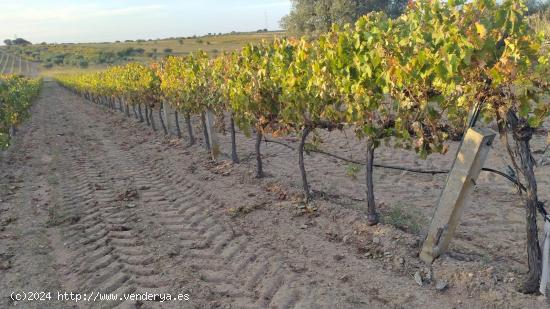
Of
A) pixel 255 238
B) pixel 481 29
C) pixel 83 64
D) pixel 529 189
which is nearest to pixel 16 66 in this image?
pixel 83 64

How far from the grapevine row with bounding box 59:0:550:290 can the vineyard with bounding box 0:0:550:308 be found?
19mm

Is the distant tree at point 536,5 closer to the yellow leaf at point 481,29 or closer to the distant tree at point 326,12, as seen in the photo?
the distant tree at point 326,12

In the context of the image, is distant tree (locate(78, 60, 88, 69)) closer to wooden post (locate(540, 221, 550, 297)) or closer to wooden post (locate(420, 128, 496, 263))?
wooden post (locate(420, 128, 496, 263))

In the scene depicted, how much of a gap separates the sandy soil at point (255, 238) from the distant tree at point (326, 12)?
20253 millimetres

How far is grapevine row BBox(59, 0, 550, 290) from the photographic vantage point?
12.2ft

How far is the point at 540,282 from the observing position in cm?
387

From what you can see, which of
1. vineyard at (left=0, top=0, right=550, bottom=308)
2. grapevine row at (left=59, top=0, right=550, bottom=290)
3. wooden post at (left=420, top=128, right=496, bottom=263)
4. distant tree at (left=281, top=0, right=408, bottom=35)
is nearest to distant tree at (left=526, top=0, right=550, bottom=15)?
distant tree at (left=281, top=0, right=408, bottom=35)

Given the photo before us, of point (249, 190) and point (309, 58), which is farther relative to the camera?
point (249, 190)

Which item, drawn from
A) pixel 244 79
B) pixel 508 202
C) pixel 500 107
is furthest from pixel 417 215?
pixel 244 79

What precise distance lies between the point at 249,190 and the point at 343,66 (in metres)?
3.23

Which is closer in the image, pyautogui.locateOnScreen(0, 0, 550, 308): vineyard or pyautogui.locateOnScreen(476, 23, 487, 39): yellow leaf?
pyautogui.locateOnScreen(476, 23, 487, 39): yellow leaf

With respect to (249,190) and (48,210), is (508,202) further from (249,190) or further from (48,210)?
(48,210)

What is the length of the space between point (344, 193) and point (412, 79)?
328cm

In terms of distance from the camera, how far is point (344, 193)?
738 cm
